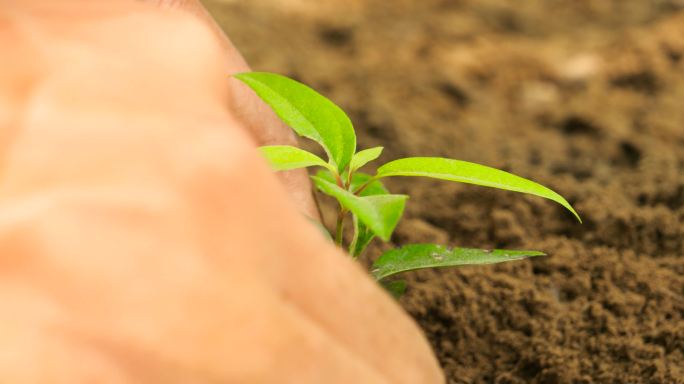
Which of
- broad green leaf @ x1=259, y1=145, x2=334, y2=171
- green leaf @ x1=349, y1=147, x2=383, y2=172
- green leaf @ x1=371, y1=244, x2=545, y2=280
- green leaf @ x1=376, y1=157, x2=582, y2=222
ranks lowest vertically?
green leaf @ x1=371, y1=244, x2=545, y2=280

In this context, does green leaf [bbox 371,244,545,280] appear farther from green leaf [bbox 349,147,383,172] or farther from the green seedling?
green leaf [bbox 349,147,383,172]

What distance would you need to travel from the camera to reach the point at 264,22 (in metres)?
2.62

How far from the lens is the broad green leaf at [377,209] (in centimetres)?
71

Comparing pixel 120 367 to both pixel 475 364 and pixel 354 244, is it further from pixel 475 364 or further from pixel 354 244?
pixel 475 364

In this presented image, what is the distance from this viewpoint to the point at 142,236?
584 mm

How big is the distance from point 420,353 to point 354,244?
200 mm

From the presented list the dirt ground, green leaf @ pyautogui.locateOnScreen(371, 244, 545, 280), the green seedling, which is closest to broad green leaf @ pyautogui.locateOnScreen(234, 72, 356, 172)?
the green seedling

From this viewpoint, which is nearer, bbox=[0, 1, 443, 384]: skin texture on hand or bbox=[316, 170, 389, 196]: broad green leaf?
bbox=[0, 1, 443, 384]: skin texture on hand

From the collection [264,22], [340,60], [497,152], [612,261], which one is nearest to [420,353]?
[612,261]

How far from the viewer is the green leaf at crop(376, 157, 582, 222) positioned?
0.83 meters

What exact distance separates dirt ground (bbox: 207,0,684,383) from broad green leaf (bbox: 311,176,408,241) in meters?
0.42

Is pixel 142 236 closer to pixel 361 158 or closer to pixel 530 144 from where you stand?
pixel 361 158

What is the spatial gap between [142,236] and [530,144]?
60.8 inches

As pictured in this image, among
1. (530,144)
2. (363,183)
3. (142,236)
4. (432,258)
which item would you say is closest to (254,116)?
(363,183)
